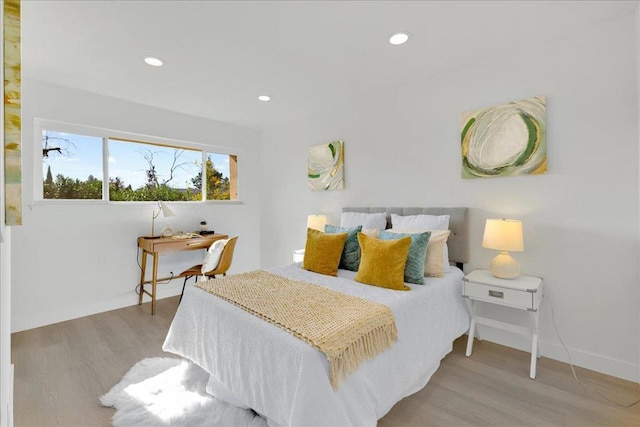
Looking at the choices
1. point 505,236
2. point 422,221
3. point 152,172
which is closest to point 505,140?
point 505,236

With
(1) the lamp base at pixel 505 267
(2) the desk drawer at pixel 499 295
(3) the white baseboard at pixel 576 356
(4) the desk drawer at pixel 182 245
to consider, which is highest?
(1) the lamp base at pixel 505 267

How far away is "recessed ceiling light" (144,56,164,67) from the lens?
260 cm

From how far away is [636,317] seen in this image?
2129mm

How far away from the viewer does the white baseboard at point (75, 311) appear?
3002 mm

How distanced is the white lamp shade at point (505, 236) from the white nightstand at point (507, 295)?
0.87ft

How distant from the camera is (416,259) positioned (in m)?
2.33

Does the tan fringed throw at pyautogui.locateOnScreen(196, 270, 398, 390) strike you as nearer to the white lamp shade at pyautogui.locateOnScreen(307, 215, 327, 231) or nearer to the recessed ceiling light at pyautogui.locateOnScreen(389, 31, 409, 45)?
the white lamp shade at pyautogui.locateOnScreen(307, 215, 327, 231)

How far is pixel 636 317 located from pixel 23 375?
440 centimetres

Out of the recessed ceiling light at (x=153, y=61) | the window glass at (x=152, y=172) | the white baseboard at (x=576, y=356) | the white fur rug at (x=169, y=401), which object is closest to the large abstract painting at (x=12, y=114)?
the white fur rug at (x=169, y=401)

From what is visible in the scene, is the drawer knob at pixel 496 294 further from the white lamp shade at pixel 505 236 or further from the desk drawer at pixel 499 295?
the white lamp shade at pixel 505 236

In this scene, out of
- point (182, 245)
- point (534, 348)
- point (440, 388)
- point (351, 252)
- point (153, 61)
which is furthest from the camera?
point (182, 245)

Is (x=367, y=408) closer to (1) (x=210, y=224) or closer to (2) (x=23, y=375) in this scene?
(2) (x=23, y=375)

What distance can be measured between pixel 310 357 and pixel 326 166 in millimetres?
2860

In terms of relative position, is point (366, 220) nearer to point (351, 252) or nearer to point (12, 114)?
point (351, 252)
